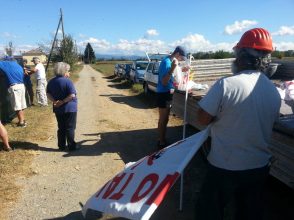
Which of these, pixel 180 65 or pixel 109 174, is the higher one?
pixel 180 65

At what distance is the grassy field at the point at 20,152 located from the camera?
4.90m

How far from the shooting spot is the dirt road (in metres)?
4.48

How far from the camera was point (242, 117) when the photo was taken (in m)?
2.56

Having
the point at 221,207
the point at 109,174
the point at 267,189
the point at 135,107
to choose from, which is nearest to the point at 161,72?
the point at 109,174

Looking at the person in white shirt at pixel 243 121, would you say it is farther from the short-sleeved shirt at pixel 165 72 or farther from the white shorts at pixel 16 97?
the white shorts at pixel 16 97

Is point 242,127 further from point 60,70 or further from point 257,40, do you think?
point 60,70

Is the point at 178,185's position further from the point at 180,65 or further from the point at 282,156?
the point at 180,65

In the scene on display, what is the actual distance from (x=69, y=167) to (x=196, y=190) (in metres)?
2.27

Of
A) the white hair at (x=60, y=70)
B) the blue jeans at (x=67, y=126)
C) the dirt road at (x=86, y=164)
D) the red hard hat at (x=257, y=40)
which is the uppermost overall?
the red hard hat at (x=257, y=40)

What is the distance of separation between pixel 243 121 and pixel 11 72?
7.26 metres

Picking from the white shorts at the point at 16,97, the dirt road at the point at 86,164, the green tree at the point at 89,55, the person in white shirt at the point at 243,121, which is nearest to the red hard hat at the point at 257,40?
the person in white shirt at the point at 243,121

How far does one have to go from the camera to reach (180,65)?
20.7 feet

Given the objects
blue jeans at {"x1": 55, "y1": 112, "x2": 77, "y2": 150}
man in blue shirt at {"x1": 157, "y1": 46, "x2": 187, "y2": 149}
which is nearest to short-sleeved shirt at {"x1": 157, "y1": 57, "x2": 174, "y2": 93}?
man in blue shirt at {"x1": 157, "y1": 46, "x2": 187, "y2": 149}

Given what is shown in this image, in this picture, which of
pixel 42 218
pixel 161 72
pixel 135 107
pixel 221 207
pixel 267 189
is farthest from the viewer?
pixel 135 107
